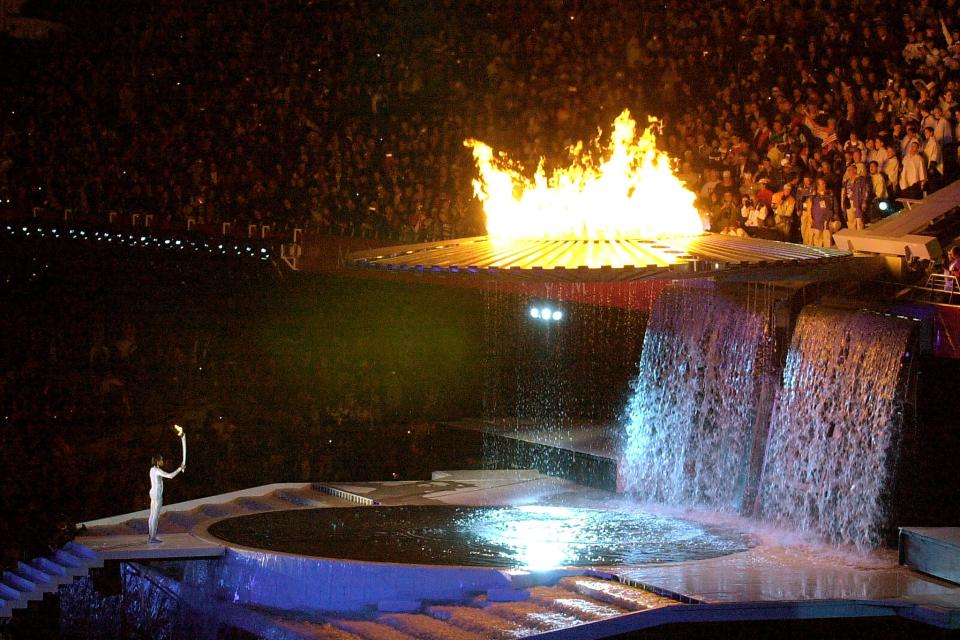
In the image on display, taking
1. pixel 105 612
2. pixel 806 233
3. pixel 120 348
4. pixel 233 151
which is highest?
pixel 233 151

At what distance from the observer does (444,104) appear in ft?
71.1

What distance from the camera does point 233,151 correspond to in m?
22.6

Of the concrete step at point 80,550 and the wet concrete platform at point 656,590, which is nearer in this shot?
the wet concrete platform at point 656,590

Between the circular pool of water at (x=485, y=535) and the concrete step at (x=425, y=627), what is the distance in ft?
2.27

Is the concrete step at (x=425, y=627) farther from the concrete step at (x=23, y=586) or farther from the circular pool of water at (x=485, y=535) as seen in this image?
the concrete step at (x=23, y=586)

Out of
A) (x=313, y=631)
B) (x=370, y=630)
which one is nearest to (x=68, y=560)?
(x=313, y=631)

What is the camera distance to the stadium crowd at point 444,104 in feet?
50.1

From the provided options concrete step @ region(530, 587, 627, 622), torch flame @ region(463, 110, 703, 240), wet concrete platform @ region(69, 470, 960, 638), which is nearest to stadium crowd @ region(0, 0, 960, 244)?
torch flame @ region(463, 110, 703, 240)

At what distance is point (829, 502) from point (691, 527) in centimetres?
151

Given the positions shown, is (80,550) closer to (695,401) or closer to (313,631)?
(313,631)

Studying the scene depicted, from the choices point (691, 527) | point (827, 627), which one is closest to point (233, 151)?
point (691, 527)

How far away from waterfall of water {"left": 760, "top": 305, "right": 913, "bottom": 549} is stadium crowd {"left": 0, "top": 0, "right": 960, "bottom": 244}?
1.73 m

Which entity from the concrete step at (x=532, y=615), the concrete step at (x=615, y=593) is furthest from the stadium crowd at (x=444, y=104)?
the concrete step at (x=532, y=615)

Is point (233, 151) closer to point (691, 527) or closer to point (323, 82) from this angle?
point (323, 82)
